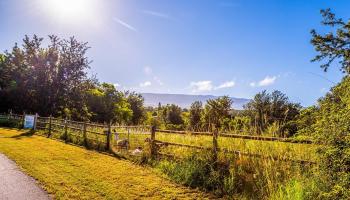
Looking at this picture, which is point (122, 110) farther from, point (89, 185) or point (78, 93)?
point (89, 185)

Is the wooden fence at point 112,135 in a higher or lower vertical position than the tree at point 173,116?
lower

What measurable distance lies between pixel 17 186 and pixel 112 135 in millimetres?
8586

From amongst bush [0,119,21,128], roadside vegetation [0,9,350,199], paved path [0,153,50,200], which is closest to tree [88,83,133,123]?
bush [0,119,21,128]

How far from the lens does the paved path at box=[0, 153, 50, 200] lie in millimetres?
6155

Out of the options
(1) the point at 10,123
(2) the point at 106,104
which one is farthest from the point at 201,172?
(2) the point at 106,104

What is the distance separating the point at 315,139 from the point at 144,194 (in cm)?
404

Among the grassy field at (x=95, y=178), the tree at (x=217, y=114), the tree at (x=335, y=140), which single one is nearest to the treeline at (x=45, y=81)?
the tree at (x=217, y=114)

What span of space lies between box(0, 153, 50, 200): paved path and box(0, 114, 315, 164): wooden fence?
441 centimetres

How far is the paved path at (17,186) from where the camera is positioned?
6155 millimetres

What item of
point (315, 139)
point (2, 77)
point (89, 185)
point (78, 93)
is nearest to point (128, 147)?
point (89, 185)

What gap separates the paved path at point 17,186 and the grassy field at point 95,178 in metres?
0.22

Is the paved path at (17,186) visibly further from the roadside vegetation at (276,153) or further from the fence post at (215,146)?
the fence post at (215,146)

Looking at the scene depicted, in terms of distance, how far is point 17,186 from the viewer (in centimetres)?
693

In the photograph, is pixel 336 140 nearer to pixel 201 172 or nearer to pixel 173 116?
pixel 201 172
